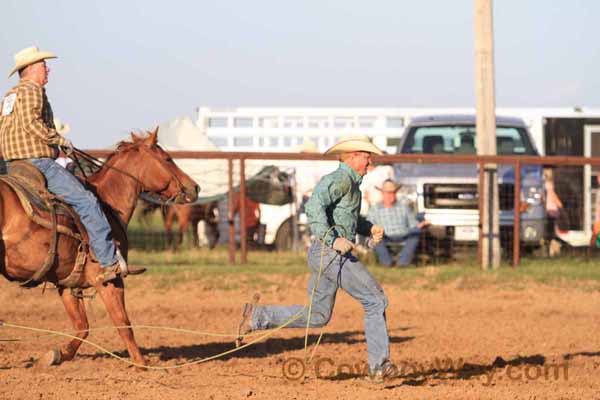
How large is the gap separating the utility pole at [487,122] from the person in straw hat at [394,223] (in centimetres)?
99

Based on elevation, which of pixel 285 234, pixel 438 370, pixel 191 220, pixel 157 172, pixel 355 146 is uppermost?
pixel 355 146

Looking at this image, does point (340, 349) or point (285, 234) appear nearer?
point (340, 349)

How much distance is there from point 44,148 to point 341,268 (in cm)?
267

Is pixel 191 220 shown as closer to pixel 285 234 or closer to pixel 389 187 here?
pixel 285 234

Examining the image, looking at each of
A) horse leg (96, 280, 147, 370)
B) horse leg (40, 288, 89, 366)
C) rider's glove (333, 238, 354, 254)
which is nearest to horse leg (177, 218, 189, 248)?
horse leg (40, 288, 89, 366)

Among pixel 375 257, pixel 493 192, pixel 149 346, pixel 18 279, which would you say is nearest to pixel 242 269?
pixel 375 257

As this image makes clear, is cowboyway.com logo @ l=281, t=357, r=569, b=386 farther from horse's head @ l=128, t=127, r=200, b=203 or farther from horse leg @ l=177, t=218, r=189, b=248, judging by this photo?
horse leg @ l=177, t=218, r=189, b=248

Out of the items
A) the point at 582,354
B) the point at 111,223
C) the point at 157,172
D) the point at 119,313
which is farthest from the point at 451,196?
the point at 119,313

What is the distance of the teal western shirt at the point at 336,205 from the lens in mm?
8234

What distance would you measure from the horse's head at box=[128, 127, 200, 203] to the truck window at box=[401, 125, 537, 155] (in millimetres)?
8137

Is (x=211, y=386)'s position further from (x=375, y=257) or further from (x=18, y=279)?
(x=375, y=257)

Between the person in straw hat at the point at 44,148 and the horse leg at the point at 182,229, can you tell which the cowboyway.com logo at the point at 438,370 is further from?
the horse leg at the point at 182,229

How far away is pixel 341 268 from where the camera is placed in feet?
27.8

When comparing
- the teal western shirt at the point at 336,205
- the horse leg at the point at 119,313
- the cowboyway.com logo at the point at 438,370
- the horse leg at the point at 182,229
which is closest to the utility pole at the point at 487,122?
the horse leg at the point at 182,229
